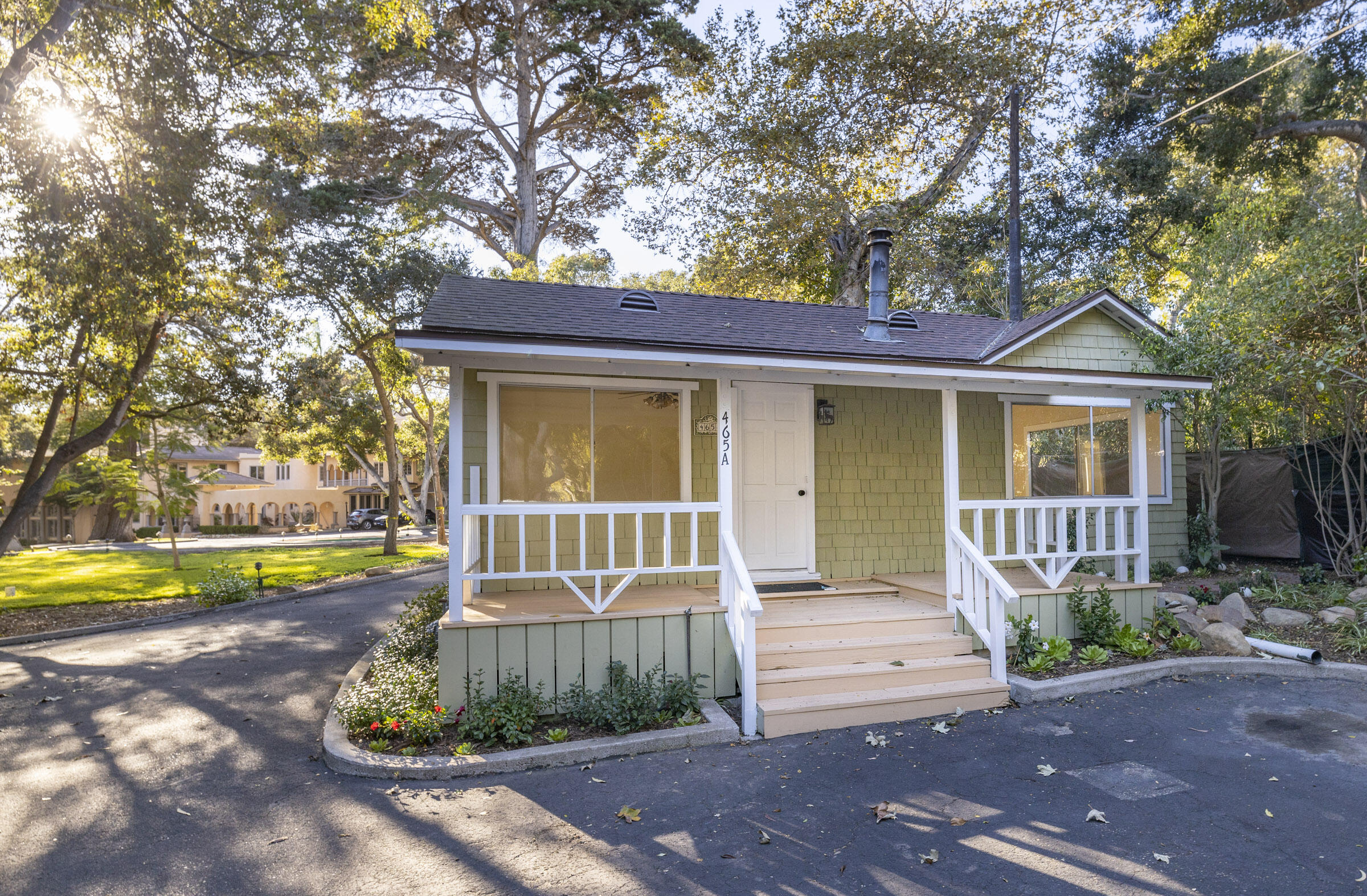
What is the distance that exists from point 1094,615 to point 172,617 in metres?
12.5

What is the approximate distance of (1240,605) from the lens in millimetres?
7477

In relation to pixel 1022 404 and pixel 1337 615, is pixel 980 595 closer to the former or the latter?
pixel 1022 404

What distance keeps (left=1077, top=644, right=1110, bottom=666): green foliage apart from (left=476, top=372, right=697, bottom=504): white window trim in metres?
3.95

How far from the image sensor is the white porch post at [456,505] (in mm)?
→ 5484

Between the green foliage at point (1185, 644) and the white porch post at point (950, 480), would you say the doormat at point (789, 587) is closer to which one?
the white porch post at point (950, 480)

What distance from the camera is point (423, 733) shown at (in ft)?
16.0

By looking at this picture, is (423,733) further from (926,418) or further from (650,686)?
(926,418)

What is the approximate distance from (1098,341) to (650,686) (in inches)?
324

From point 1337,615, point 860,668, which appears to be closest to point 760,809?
point 860,668

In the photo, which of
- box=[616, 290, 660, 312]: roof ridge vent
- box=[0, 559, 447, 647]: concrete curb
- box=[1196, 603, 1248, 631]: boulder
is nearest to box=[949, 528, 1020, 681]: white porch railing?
box=[1196, 603, 1248, 631]: boulder

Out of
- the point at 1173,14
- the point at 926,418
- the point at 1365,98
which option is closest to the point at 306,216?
the point at 926,418

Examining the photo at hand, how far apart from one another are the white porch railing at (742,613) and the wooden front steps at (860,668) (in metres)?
0.13

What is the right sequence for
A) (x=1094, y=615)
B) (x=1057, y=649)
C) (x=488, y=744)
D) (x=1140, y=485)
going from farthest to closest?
(x=1140, y=485) → (x=1094, y=615) → (x=1057, y=649) → (x=488, y=744)

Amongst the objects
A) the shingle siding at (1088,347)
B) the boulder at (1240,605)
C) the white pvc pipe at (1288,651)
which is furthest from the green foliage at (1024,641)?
the shingle siding at (1088,347)
